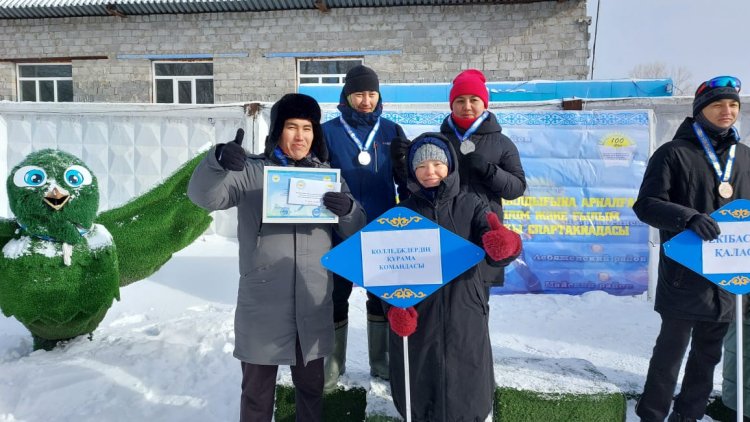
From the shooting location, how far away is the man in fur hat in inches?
79.4

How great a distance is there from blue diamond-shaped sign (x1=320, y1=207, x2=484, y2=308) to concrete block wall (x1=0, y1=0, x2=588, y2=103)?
9295 millimetres

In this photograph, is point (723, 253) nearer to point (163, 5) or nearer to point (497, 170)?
point (497, 170)

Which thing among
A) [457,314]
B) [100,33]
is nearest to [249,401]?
[457,314]

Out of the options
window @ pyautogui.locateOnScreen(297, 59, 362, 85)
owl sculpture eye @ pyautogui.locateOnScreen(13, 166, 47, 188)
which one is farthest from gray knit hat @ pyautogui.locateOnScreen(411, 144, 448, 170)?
window @ pyautogui.locateOnScreen(297, 59, 362, 85)

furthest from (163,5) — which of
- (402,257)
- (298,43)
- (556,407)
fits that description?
(556,407)

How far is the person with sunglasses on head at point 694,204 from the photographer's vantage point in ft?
7.39

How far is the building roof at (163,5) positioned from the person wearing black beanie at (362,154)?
29.3 ft

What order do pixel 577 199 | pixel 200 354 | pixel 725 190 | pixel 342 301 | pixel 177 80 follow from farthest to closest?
pixel 177 80
pixel 577 199
pixel 200 354
pixel 342 301
pixel 725 190

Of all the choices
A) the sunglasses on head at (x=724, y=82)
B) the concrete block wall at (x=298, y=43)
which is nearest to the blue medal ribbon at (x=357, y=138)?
the sunglasses on head at (x=724, y=82)

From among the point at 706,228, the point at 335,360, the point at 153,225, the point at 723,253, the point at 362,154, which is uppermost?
the point at 362,154

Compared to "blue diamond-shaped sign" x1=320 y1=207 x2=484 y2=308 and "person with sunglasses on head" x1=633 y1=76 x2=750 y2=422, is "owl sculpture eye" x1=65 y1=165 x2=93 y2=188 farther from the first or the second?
"person with sunglasses on head" x1=633 y1=76 x2=750 y2=422

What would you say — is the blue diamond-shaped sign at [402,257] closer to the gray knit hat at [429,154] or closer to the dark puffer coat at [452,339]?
the dark puffer coat at [452,339]

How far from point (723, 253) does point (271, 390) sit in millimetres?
2044

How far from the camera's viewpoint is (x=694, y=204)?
2297 millimetres
